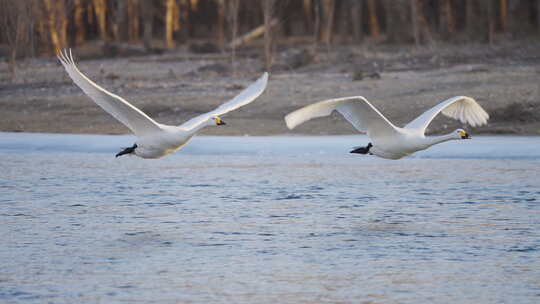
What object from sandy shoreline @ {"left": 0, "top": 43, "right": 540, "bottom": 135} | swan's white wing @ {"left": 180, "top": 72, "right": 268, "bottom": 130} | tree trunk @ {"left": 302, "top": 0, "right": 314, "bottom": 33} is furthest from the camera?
tree trunk @ {"left": 302, "top": 0, "right": 314, "bottom": 33}

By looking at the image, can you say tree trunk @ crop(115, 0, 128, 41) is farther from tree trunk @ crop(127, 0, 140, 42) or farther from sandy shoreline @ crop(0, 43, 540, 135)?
sandy shoreline @ crop(0, 43, 540, 135)

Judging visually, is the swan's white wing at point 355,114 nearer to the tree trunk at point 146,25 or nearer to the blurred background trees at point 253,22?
the blurred background trees at point 253,22

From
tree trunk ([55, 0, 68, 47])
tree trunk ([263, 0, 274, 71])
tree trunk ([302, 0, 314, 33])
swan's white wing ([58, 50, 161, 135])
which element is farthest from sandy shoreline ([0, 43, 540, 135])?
tree trunk ([302, 0, 314, 33])

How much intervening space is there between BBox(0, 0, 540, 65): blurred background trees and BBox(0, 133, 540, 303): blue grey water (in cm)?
871

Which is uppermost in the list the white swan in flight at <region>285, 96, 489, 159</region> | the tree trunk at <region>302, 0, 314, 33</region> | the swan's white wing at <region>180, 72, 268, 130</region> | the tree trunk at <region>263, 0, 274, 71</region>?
the tree trunk at <region>302, 0, 314, 33</region>

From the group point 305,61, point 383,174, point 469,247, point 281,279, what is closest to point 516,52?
point 305,61

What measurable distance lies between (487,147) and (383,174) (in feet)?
6.36

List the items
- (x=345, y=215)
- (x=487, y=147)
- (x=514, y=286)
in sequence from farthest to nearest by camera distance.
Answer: (x=487, y=147)
(x=345, y=215)
(x=514, y=286)

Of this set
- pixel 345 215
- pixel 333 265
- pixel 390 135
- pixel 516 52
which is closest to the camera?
pixel 333 265

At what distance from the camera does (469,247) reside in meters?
8.04

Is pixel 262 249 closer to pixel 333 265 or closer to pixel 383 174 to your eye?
pixel 333 265

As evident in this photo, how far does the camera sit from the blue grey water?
22.3ft

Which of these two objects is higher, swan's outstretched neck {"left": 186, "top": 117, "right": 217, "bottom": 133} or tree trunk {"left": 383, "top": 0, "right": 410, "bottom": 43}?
tree trunk {"left": 383, "top": 0, "right": 410, "bottom": 43}

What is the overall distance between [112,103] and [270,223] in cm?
185
